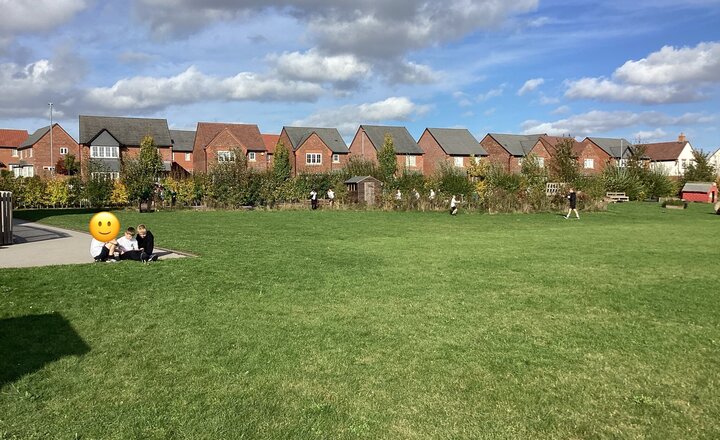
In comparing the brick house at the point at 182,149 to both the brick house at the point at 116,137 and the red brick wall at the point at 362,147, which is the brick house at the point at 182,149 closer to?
the brick house at the point at 116,137

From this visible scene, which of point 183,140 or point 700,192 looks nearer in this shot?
point 700,192

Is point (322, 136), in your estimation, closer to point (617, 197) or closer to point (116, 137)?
point (116, 137)

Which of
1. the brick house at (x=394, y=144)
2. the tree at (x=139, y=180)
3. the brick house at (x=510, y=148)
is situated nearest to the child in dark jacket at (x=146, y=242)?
the tree at (x=139, y=180)

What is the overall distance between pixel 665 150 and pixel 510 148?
105ft

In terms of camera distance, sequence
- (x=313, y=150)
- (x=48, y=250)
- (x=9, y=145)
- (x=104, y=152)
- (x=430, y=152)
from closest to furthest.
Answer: (x=48, y=250), (x=104, y=152), (x=313, y=150), (x=430, y=152), (x=9, y=145)

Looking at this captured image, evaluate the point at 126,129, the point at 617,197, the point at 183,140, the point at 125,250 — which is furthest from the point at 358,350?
the point at 183,140

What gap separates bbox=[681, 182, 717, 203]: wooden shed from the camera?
52781 mm

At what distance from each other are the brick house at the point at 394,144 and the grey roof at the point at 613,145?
31.1 m

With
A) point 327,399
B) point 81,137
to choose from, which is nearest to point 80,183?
point 81,137

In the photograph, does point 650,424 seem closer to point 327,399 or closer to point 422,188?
point 327,399

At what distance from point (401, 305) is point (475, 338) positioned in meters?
2.00

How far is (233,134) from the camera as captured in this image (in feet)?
227

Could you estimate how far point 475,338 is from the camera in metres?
7.05

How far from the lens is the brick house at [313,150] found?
72.1 metres
